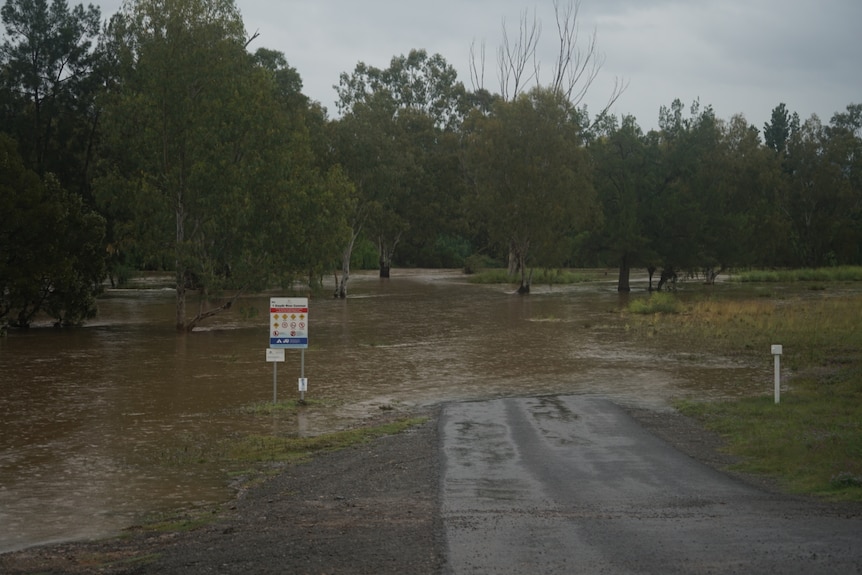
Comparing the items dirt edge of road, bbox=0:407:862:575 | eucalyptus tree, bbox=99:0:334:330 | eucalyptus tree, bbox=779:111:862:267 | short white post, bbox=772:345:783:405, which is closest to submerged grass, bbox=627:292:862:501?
short white post, bbox=772:345:783:405

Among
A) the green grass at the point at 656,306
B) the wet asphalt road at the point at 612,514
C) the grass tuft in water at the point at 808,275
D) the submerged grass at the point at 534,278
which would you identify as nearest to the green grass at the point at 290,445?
the wet asphalt road at the point at 612,514

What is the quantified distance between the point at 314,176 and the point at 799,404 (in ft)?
85.2

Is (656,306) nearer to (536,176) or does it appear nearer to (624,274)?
(536,176)

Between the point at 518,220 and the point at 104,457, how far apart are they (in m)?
50.7

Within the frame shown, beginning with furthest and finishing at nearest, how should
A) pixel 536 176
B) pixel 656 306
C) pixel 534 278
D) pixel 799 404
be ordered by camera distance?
pixel 534 278, pixel 536 176, pixel 656 306, pixel 799 404

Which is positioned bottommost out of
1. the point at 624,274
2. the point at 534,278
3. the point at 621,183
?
the point at 534,278

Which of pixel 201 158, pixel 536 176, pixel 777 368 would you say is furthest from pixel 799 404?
pixel 536 176

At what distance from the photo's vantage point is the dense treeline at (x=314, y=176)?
116ft

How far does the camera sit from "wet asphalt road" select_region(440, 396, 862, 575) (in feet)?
23.9

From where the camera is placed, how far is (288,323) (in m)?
18.8

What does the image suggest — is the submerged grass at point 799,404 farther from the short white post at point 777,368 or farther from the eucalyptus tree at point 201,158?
the eucalyptus tree at point 201,158

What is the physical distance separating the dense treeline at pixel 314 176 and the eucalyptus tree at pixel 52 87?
4.8 inches

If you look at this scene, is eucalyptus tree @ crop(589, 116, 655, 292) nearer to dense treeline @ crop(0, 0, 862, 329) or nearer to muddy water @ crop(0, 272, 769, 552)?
dense treeline @ crop(0, 0, 862, 329)

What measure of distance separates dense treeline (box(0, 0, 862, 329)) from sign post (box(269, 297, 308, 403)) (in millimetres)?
16490
